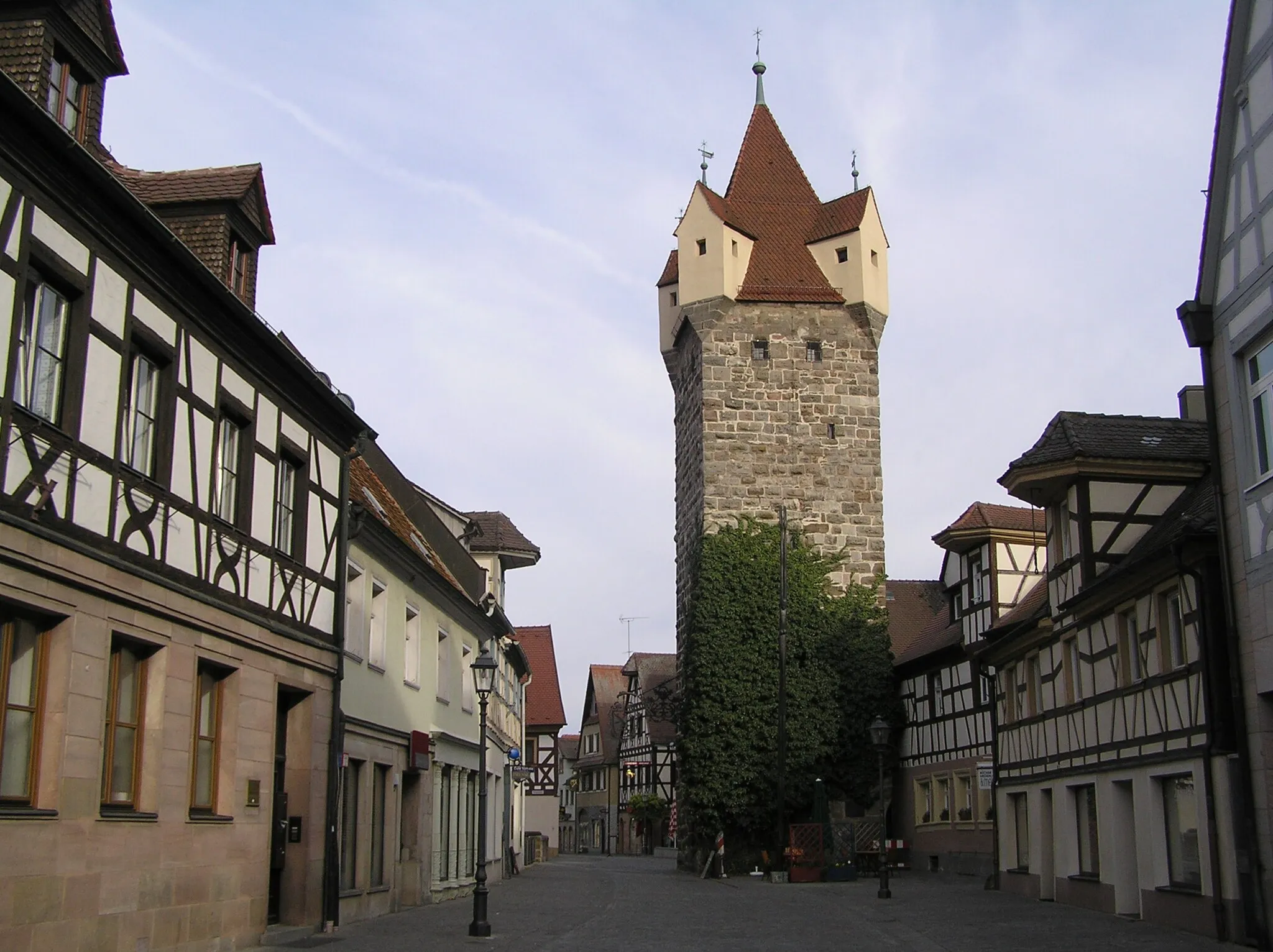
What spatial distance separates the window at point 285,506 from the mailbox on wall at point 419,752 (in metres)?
6.54

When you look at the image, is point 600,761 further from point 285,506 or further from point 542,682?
point 285,506

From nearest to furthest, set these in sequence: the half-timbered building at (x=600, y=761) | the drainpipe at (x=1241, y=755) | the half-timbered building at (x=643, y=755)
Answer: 1. the drainpipe at (x=1241, y=755)
2. the half-timbered building at (x=643, y=755)
3. the half-timbered building at (x=600, y=761)

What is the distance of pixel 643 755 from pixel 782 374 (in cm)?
3910

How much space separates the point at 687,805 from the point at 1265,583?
2412 centimetres

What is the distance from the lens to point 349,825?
18.7 m

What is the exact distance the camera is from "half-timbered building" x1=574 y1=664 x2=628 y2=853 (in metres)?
82.1

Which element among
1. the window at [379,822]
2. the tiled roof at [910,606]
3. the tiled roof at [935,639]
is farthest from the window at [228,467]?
the tiled roof at [910,606]

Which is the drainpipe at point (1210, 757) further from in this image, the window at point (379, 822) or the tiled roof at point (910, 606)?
the tiled roof at point (910, 606)

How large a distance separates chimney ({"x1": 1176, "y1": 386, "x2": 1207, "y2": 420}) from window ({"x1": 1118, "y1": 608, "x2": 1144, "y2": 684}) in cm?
506

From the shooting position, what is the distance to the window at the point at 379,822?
20219mm

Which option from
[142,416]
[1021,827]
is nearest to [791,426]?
[1021,827]

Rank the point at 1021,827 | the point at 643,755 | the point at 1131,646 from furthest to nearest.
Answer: the point at 643,755 → the point at 1021,827 → the point at 1131,646

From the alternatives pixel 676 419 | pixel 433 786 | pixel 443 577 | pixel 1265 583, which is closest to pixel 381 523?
pixel 443 577

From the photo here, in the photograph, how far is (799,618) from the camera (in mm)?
36094
